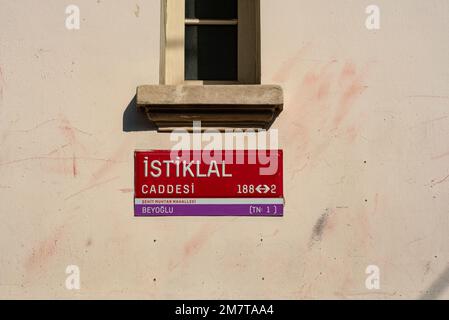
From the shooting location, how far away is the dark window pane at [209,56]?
4.44m

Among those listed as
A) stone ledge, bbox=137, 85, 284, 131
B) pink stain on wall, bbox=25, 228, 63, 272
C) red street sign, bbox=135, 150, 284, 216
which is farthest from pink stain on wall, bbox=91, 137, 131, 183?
pink stain on wall, bbox=25, 228, 63, 272

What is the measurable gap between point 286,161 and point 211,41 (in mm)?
Answer: 1117

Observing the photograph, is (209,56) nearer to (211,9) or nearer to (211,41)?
(211,41)

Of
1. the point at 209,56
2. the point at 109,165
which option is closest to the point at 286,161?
the point at 209,56

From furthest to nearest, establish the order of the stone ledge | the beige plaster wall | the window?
the window, the beige plaster wall, the stone ledge

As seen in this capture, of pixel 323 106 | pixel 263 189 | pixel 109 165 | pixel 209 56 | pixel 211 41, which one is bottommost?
pixel 263 189

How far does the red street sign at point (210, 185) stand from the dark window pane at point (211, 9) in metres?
1.12

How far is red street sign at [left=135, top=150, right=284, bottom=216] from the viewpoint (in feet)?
13.6

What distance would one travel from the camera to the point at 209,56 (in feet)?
14.6

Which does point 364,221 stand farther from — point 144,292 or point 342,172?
point 144,292

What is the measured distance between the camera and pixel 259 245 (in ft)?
13.6

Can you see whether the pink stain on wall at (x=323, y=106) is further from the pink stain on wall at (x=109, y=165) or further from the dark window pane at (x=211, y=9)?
the pink stain on wall at (x=109, y=165)

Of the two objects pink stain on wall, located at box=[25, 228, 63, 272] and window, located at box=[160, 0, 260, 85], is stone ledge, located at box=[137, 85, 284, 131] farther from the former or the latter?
pink stain on wall, located at box=[25, 228, 63, 272]

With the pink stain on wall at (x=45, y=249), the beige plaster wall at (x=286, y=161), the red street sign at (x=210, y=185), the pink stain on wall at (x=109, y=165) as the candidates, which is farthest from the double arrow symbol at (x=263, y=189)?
the pink stain on wall at (x=45, y=249)
